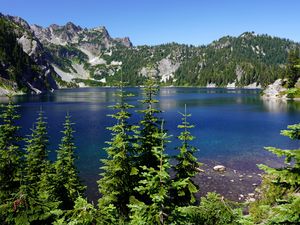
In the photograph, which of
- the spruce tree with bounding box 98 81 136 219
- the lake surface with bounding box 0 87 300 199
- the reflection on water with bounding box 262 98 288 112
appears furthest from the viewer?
the reflection on water with bounding box 262 98 288 112

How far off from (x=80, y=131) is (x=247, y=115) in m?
72.3

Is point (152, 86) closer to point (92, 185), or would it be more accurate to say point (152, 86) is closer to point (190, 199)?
point (190, 199)

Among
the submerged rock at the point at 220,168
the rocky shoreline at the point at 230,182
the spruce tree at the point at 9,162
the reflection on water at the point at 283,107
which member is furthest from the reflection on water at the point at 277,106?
the spruce tree at the point at 9,162

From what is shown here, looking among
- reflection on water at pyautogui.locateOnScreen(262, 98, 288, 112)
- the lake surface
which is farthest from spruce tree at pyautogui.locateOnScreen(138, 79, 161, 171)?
reflection on water at pyautogui.locateOnScreen(262, 98, 288, 112)

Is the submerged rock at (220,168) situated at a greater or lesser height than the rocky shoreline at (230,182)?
greater

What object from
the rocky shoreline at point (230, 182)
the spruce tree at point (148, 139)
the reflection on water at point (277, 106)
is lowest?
the rocky shoreline at point (230, 182)

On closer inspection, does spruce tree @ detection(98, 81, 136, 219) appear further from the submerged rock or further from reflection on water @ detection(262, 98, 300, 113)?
reflection on water @ detection(262, 98, 300, 113)

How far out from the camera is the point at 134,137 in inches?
1021

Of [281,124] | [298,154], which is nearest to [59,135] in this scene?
[281,124]

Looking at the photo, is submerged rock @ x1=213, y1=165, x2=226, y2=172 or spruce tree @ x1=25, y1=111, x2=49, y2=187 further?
submerged rock @ x1=213, y1=165, x2=226, y2=172

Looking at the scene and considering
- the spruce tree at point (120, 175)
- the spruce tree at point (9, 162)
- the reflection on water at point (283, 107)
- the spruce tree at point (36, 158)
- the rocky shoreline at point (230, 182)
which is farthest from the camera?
the reflection on water at point (283, 107)

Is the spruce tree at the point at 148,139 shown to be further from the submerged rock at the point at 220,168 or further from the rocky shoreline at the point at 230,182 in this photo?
the submerged rock at the point at 220,168

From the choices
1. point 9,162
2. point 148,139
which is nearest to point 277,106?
point 148,139

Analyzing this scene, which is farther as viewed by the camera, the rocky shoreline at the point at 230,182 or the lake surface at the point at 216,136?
the lake surface at the point at 216,136
